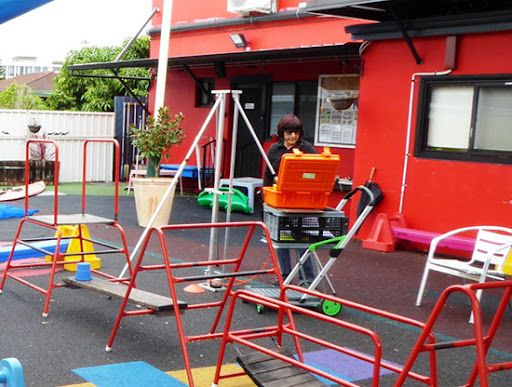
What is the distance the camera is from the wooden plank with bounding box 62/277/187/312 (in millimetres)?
5131

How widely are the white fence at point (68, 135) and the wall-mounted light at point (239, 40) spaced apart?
18.7ft

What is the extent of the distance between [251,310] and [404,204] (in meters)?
4.53

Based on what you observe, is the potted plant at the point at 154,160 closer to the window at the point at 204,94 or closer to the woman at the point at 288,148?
the woman at the point at 288,148

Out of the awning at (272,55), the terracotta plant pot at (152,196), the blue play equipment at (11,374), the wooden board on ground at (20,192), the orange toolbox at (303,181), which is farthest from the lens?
the awning at (272,55)

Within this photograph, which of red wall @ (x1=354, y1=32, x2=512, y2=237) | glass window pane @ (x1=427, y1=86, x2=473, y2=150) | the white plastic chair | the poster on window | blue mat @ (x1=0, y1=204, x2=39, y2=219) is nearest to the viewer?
the white plastic chair

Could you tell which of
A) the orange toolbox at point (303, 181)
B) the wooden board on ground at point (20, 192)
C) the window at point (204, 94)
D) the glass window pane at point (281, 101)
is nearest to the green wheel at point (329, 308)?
→ the orange toolbox at point (303, 181)

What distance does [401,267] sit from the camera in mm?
9281

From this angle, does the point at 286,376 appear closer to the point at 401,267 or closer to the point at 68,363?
the point at 68,363

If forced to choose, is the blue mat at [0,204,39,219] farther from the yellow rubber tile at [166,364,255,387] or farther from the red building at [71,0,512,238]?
the yellow rubber tile at [166,364,255,387]

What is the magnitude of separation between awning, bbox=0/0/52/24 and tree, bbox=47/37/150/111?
2374 centimetres

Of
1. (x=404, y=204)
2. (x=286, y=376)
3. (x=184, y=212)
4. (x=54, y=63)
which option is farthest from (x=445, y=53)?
(x=54, y=63)

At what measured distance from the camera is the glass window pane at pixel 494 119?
9.52 meters

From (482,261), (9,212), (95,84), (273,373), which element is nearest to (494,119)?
(482,261)

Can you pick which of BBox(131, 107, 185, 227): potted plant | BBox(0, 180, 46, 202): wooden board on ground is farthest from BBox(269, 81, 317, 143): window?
BBox(0, 180, 46, 202): wooden board on ground
